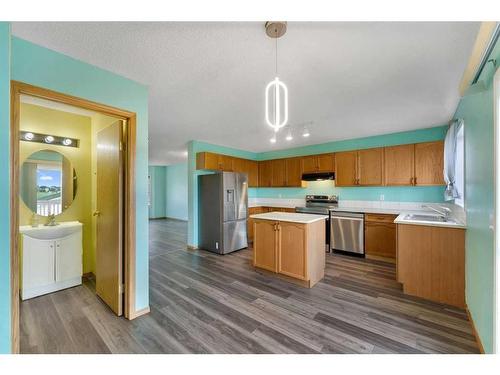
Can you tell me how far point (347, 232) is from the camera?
13.7 feet

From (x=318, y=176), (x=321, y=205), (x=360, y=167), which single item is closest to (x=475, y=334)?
(x=360, y=167)

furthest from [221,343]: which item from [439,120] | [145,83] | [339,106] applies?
[439,120]

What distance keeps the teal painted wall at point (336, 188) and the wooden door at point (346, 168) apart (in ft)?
0.67

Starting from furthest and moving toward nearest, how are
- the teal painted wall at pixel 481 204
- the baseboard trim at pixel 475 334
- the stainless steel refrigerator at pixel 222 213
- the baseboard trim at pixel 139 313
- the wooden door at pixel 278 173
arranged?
the wooden door at pixel 278 173
the stainless steel refrigerator at pixel 222 213
the baseboard trim at pixel 139 313
the baseboard trim at pixel 475 334
the teal painted wall at pixel 481 204

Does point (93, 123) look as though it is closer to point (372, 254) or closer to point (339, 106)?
point (339, 106)

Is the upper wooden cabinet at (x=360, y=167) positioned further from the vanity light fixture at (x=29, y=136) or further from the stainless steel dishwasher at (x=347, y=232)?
the vanity light fixture at (x=29, y=136)

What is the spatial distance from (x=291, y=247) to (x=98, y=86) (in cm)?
285

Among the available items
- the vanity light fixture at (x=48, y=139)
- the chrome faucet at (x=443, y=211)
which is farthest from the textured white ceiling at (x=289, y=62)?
the chrome faucet at (x=443, y=211)

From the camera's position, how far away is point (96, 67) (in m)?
1.84

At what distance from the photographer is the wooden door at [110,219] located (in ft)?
6.90

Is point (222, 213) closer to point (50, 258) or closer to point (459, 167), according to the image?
point (50, 258)

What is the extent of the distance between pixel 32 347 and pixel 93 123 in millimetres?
2847
